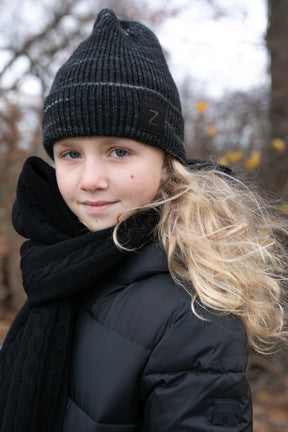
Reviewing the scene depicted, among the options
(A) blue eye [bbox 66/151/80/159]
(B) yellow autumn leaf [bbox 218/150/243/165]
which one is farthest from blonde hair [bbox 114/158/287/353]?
(B) yellow autumn leaf [bbox 218/150/243/165]

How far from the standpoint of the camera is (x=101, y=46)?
5.00 ft

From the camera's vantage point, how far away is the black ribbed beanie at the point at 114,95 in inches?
55.9

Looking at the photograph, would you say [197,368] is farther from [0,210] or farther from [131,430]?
[0,210]

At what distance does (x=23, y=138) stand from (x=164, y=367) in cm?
610

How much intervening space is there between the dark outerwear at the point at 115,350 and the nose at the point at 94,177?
0.18m

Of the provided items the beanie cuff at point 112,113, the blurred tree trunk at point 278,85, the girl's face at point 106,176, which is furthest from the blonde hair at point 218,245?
the blurred tree trunk at point 278,85

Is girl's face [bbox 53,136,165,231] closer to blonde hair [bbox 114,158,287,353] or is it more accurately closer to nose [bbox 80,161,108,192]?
nose [bbox 80,161,108,192]

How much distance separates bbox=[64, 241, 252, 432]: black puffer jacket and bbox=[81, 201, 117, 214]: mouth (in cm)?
25

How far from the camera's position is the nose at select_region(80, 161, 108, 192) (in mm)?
1378

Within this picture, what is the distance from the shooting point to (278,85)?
4027mm

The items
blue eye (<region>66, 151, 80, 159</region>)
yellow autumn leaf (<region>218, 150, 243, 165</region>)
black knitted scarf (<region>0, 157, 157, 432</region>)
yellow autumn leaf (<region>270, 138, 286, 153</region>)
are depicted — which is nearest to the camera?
black knitted scarf (<region>0, 157, 157, 432</region>)

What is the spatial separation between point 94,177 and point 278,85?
3.38 meters

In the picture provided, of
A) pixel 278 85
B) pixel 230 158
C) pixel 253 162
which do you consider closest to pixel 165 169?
pixel 230 158

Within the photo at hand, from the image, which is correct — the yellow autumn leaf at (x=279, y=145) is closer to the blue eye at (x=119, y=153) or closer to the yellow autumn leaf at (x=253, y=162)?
the yellow autumn leaf at (x=253, y=162)
